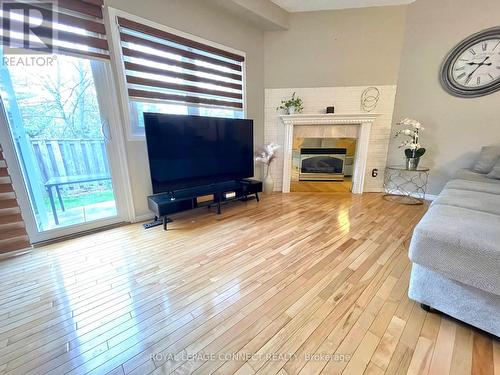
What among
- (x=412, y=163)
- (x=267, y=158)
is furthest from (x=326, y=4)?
(x=412, y=163)

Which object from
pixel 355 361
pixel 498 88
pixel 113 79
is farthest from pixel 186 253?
pixel 498 88

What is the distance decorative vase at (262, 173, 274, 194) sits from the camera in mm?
3713

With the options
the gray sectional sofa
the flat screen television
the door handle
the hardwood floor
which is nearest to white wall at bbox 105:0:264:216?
the door handle

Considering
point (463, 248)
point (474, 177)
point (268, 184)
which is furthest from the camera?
point (268, 184)

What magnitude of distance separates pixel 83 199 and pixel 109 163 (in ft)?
1.57

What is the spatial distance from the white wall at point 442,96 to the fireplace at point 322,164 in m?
1.13

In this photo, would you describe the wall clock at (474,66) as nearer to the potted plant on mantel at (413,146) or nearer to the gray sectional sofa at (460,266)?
the potted plant on mantel at (413,146)

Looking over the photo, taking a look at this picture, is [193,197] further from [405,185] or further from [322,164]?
[405,185]

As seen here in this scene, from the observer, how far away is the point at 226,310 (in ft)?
4.20

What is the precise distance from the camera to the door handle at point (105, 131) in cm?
219

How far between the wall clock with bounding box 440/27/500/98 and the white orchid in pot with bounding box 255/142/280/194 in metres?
2.54

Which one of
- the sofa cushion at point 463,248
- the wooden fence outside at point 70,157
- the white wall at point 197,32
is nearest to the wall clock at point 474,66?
the sofa cushion at point 463,248

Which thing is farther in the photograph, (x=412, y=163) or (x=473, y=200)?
(x=412, y=163)

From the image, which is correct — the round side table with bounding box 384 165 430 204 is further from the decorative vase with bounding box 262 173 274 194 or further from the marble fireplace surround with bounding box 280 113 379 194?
the decorative vase with bounding box 262 173 274 194
